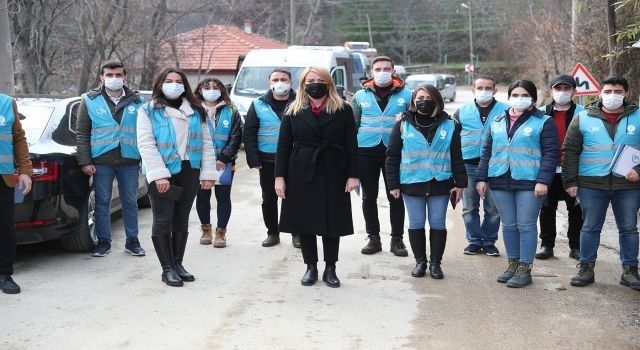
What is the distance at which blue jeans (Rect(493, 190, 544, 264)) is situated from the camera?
716 centimetres

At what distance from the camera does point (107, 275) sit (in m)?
7.41

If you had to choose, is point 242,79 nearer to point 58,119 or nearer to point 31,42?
point 31,42

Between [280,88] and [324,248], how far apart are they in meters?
2.10

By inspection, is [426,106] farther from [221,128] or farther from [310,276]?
[221,128]

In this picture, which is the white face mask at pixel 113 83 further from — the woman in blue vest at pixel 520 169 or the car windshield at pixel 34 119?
the woman in blue vest at pixel 520 169

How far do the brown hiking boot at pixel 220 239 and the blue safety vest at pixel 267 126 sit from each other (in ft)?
3.21

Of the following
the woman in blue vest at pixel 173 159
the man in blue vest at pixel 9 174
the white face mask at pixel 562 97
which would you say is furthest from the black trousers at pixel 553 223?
the man in blue vest at pixel 9 174

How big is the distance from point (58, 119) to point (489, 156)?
4.15 meters

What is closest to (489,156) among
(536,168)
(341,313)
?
(536,168)

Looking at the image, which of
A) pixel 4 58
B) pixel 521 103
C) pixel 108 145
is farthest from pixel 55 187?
pixel 4 58

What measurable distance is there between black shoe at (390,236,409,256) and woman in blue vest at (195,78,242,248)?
5.85ft

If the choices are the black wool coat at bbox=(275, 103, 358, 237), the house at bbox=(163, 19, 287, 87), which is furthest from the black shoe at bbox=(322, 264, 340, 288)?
the house at bbox=(163, 19, 287, 87)

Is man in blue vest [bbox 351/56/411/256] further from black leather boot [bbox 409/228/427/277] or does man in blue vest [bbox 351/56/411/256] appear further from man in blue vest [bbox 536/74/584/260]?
man in blue vest [bbox 536/74/584/260]

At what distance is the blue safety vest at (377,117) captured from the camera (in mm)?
8359
